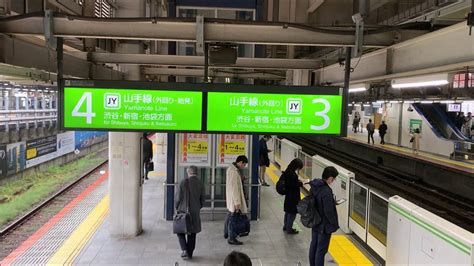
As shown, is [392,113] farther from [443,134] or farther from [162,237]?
[162,237]

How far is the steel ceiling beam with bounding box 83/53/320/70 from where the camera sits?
6141 mm

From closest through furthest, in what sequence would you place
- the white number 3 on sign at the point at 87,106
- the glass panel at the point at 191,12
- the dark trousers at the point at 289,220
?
the white number 3 on sign at the point at 87,106 < the dark trousers at the point at 289,220 < the glass panel at the point at 191,12

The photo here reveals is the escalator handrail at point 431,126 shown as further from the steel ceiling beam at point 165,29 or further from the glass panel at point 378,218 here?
the steel ceiling beam at point 165,29

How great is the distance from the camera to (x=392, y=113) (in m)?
25.9

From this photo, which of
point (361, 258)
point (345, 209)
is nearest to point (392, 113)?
point (345, 209)

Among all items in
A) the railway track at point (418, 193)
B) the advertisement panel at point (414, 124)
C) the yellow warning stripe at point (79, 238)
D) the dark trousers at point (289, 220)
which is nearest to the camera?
the yellow warning stripe at point (79, 238)

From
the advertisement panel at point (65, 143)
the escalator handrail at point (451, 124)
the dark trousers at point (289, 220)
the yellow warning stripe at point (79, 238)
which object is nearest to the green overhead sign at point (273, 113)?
the dark trousers at point (289, 220)

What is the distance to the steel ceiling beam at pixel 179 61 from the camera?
242 inches

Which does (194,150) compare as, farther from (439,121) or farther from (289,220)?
(439,121)

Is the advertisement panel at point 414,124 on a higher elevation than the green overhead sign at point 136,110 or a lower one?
lower

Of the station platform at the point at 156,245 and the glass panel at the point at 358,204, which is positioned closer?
the station platform at the point at 156,245

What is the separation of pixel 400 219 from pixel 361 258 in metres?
1.33

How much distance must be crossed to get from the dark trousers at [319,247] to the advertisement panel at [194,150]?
3.30 meters

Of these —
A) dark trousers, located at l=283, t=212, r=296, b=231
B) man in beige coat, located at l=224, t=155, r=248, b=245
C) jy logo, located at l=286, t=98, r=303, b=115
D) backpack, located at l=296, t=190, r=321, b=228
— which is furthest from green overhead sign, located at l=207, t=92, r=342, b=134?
dark trousers, located at l=283, t=212, r=296, b=231
